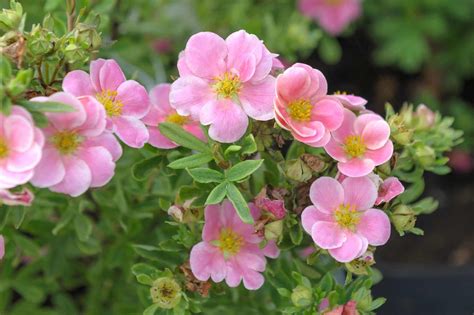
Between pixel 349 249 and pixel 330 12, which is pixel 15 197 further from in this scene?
pixel 330 12

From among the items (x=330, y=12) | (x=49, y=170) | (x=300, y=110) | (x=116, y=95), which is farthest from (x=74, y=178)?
(x=330, y=12)

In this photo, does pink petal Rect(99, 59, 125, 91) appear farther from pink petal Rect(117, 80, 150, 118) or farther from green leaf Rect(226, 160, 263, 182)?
green leaf Rect(226, 160, 263, 182)

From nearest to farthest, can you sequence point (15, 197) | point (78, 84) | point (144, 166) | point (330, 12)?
point (15, 197)
point (78, 84)
point (144, 166)
point (330, 12)

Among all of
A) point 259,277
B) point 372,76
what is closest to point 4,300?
point 259,277

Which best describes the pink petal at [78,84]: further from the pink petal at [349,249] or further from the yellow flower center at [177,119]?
the pink petal at [349,249]

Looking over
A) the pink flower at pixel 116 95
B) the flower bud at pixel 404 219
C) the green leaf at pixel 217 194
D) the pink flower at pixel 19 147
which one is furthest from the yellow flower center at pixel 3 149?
the flower bud at pixel 404 219

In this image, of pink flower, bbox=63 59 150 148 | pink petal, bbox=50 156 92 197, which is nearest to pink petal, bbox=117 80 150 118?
pink flower, bbox=63 59 150 148
